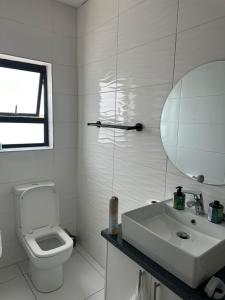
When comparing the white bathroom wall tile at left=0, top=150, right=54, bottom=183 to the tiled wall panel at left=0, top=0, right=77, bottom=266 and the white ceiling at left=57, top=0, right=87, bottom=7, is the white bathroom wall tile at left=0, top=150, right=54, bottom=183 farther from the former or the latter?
the white ceiling at left=57, top=0, right=87, bottom=7

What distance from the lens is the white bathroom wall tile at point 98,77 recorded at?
73.9 inches

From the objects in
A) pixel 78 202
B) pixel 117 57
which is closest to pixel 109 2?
pixel 117 57

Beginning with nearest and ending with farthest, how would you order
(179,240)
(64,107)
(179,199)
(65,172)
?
(179,240) → (179,199) → (64,107) → (65,172)

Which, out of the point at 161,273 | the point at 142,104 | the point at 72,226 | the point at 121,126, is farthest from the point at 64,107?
the point at 161,273

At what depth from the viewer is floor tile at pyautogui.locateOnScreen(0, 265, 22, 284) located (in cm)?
201

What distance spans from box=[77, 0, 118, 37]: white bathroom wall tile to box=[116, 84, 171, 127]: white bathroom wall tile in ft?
2.25

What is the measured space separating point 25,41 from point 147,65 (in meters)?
1.20

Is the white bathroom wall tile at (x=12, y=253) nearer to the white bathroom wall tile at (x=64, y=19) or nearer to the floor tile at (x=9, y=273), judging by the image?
the floor tile at (x=9, y=273)

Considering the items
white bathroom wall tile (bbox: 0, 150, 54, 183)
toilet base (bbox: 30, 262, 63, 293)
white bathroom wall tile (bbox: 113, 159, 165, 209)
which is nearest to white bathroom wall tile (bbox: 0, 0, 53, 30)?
white bathroom wall tile (bbox: 0, 150, 54, 183)

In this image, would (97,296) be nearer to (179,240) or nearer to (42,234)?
(42,234)

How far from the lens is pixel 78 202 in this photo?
2.51 metres

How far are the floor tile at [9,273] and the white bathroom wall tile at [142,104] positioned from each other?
1.77 m

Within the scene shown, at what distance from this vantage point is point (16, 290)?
1.87 metres

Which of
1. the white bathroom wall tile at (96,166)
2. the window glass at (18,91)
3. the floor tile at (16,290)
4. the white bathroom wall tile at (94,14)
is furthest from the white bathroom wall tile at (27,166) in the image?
the white bathroom wall tile at (94,14)
